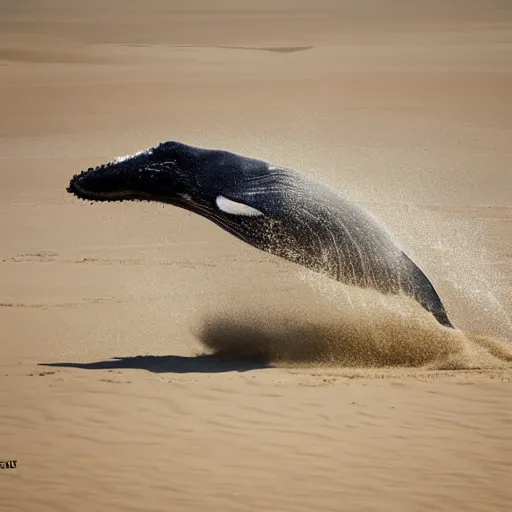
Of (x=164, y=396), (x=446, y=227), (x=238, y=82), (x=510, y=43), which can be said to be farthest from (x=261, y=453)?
(x=510, y=43)

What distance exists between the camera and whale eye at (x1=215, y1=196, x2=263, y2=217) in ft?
41.8

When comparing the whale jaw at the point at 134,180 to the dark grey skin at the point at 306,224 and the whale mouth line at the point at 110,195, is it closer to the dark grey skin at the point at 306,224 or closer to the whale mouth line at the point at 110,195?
the whale mouth line at the point at 110,195

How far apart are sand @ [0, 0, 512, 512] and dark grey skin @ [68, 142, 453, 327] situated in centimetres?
45

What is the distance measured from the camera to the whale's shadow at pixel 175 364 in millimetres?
12203

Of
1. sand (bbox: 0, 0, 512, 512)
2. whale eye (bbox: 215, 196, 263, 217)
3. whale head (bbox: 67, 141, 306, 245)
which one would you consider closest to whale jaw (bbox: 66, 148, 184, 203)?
whale head (bbox: 67, 141, 306, 245)

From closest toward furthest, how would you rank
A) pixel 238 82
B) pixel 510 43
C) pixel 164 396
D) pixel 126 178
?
1. pixel 164 396
2. pixel 126 178
3. pixel 238 82
4. pixel 510 43

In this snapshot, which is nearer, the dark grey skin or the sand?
the sand

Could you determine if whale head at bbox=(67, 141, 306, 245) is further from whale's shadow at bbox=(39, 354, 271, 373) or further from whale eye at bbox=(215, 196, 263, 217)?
whale's shadow at bbox=(39, 354, 271, 373)

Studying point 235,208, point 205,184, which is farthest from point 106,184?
point 235,208

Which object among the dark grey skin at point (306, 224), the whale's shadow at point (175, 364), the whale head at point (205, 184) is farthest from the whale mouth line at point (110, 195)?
the whale's shadow at point (175, 364)

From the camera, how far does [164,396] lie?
11.2 meters

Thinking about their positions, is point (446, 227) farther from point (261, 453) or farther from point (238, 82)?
point (238, 82)

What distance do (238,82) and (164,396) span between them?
112 feet

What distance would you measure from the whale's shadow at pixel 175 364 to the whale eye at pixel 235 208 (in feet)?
5.44
